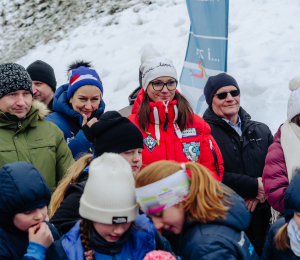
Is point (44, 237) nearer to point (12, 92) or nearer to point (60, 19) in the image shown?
point (12, 92)

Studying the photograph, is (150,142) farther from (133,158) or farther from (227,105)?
(227,105)

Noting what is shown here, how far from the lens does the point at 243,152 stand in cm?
355

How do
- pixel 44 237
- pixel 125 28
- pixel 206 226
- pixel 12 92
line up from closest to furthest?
pixel 206 226, pixel 44 237, pixel 12 92, pixel 125 28

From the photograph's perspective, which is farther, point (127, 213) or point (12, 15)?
point (12, 15)

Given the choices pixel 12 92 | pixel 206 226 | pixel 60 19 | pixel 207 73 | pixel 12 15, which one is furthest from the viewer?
pixel 12 15

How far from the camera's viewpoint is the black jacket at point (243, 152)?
3412 millimetres

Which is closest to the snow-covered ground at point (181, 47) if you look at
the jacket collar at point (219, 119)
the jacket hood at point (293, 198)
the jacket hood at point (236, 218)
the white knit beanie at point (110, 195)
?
the jacket collar at point (219, 119)

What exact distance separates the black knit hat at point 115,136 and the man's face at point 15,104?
827 millimetres

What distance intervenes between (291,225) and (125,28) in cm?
785

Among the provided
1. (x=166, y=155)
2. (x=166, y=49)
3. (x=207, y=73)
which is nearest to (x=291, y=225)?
(x=166, y=155)

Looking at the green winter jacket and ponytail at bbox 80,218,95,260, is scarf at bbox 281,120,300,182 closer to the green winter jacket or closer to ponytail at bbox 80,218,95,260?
ponytail at bbox 80,218,95,260

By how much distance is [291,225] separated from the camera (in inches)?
82.4

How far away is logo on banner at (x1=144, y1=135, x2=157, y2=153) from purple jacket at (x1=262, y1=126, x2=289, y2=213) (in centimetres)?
104

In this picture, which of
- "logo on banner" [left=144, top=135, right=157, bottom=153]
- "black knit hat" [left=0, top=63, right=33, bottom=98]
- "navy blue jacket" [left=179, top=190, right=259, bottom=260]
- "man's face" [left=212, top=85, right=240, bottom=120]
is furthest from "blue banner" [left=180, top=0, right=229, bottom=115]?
"navy blue jacket" [left=179, top=190, right=259, bottom=260]
